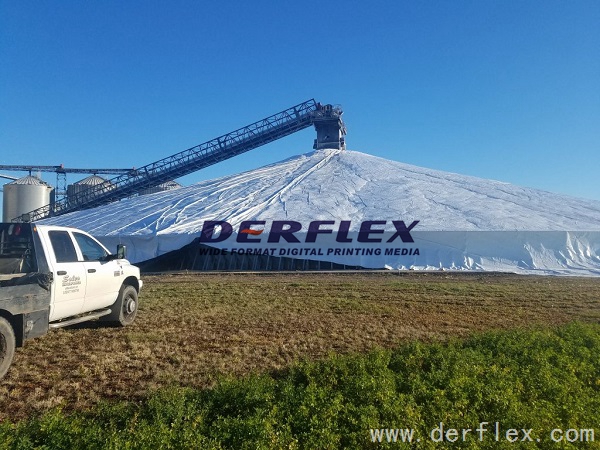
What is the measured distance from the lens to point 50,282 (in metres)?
6.14

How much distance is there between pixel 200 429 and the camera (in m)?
3.85

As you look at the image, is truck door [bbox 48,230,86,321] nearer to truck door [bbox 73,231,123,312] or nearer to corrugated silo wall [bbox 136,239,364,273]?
truck door [bbox 73,231,123,312]

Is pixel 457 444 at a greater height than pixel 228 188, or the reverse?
pixel 228 188

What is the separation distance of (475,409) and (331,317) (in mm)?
5399

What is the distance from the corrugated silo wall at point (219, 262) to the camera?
20047mm

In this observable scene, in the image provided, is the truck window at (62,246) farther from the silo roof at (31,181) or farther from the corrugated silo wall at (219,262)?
the silo roof at (31,181)

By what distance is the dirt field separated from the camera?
5480 millimetres

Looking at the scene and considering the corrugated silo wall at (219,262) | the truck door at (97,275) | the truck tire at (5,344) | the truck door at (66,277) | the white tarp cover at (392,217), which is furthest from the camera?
the corrugated silo wall at (219,262)

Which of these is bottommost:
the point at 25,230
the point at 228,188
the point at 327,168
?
the point at 25,230

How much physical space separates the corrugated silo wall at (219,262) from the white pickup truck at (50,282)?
11.6 metres

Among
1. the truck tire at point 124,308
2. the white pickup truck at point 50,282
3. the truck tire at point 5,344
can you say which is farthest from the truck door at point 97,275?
the truck tire at point 5,344

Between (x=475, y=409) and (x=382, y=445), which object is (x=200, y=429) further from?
(x=475, y=409)

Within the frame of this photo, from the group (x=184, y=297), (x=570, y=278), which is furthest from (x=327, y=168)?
(x=184, y=297)

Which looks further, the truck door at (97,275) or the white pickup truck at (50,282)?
the truck door at (97,275)
